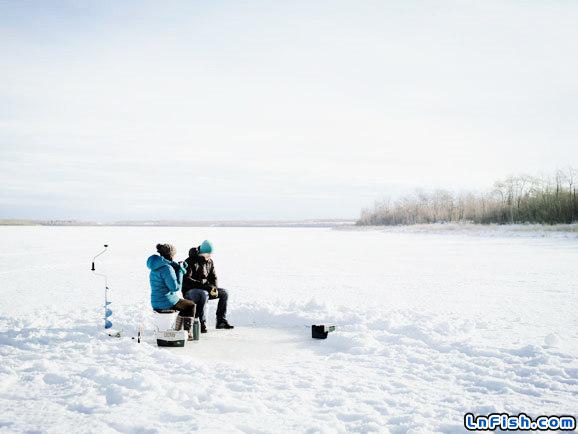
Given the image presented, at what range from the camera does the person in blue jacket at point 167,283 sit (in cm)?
580

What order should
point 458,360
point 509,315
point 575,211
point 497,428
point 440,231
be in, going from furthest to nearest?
point 440,231, point 575,211, point 509,315, point 458,360, point 497,428

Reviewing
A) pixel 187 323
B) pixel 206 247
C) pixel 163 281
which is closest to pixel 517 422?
pixel 187 323

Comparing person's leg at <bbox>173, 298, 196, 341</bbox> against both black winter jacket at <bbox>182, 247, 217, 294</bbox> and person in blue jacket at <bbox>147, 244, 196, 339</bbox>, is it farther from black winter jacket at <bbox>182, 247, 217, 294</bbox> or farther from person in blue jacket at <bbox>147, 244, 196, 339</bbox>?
black winter jacket at <bbox>182, 247, 217, 294</bbox>

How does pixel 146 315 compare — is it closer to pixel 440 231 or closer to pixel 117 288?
pixel 117 288

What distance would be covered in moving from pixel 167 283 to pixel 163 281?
90 mm

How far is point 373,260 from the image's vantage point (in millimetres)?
16875

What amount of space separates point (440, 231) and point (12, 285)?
34486 mm

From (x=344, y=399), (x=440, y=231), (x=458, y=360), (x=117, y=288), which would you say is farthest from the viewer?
(x=440, y=231)

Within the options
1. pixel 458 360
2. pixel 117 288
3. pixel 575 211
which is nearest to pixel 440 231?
pixel 575 211

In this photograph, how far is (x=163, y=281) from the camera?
5.89 meters

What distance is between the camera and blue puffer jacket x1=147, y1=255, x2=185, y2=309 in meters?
5.80

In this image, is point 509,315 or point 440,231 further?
point 440,231

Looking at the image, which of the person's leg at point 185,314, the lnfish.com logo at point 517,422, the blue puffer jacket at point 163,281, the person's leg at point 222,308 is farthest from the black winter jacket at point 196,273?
the lnfish.com logo at point 517,422

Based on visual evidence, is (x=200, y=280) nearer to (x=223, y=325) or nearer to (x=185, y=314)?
(x=185, y=314)
